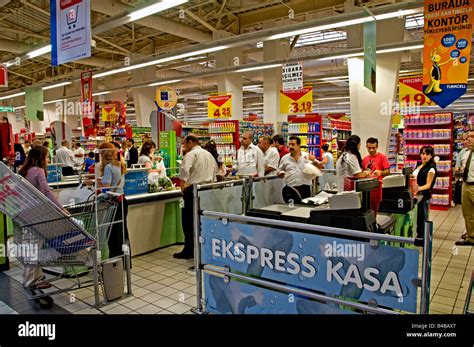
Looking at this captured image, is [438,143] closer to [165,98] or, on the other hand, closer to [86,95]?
[165,98]

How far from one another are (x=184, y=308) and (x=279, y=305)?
159 cm

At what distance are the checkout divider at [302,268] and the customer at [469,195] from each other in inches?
177

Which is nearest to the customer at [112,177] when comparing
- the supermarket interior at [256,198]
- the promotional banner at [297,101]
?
the supermarket interior at [256,198]

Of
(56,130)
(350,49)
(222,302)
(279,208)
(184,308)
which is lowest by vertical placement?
(184,308)

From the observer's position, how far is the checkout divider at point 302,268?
209 centimetres

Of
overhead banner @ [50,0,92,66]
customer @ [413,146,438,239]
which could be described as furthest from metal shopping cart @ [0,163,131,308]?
customer @ [413,146,438,239]

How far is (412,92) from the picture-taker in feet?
34.3

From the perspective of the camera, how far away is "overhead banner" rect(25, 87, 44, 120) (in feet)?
43.2

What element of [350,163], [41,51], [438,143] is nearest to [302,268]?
[350,163]

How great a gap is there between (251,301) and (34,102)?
1339cm

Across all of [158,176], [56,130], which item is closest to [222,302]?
[158,176]
